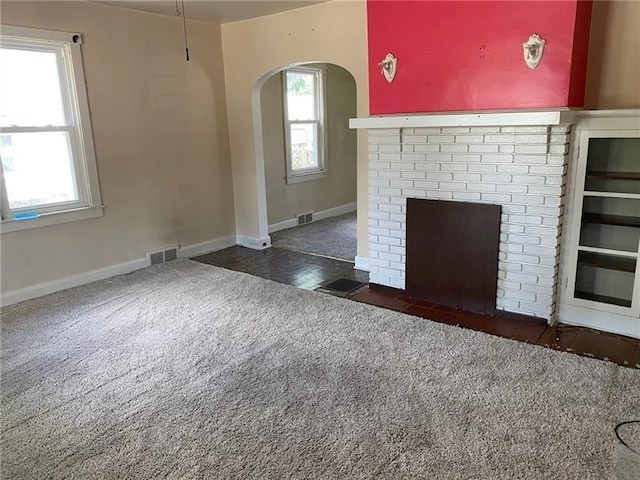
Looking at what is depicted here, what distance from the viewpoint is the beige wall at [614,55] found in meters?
2.94

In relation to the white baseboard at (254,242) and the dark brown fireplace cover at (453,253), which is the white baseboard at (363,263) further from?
the white baseboard at (254,242)

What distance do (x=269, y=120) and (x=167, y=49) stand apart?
5.38 feet

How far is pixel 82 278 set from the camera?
432cm

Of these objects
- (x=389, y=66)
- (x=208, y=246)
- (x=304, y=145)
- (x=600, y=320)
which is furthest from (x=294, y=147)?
(x=600, y=320)

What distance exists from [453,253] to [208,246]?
2898 mm

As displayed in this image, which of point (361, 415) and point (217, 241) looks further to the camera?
point (217, 241)

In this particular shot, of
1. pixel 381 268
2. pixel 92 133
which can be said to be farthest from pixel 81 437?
pixel 92 133

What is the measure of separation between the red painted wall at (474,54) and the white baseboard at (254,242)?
7.49 feet

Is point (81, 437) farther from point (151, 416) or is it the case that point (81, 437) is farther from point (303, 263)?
point (303, 263)

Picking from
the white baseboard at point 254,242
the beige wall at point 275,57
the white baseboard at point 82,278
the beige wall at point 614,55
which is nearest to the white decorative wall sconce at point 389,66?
the beige wall at point 275,57

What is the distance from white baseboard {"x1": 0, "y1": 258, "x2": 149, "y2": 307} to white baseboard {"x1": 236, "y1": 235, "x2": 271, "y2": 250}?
1.20m

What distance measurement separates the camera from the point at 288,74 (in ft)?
20.3

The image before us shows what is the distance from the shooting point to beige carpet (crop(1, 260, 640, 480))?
2.03m

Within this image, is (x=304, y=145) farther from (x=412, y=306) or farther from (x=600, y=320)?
(x=600, y=320)
